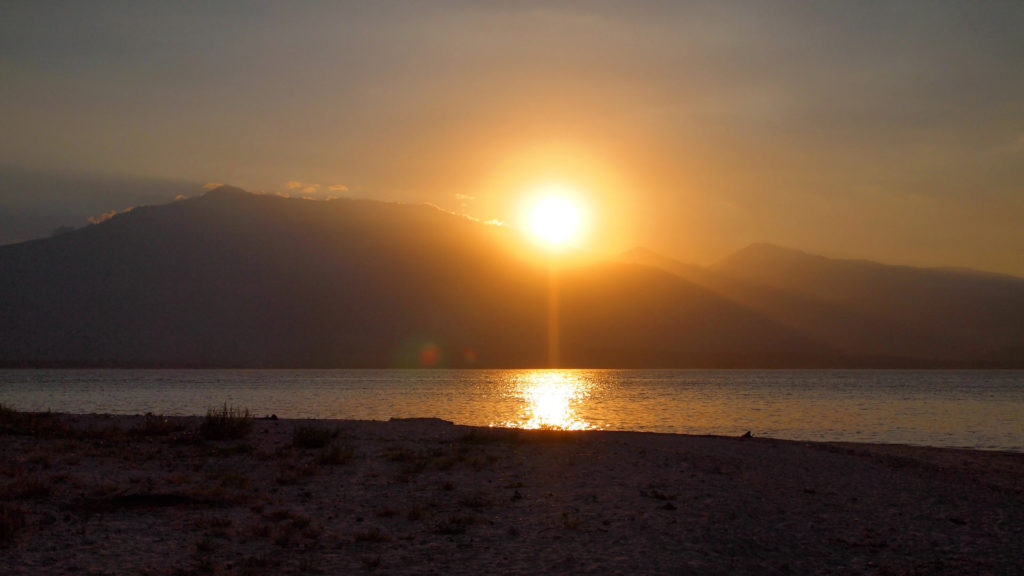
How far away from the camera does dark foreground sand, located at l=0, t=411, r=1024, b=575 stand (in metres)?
11.2

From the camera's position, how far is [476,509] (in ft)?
46.3

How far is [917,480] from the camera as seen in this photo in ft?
61.0

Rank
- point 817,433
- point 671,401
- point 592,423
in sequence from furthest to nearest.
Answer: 1. point 671,401
2. point 592,423
3. point 817,433

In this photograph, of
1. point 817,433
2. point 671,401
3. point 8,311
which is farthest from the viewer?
point 8,311

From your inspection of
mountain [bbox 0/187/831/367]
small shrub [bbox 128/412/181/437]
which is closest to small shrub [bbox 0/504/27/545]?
small shrub [bbox 128/412/181/437]

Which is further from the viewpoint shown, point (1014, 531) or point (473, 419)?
point (473, 419)

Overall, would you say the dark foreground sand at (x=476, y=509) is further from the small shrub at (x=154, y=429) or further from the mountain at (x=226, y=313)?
the mountain at (x=226, y=313)

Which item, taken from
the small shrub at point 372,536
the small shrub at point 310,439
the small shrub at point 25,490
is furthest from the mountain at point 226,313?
the small shrub at point 372,536

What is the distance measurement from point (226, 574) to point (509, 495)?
623 centimetres

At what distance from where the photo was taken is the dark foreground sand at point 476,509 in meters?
11.2

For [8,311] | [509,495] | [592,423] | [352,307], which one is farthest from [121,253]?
[509,495]

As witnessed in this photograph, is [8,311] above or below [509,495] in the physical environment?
above

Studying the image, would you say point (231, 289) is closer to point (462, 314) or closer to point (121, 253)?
point (121, 253)

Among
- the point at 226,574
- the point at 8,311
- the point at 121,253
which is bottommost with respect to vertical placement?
the point at 226,574
